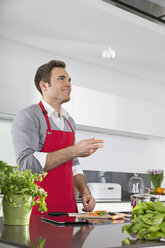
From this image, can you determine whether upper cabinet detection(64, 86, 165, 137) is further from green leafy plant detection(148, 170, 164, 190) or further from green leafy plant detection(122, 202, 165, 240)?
green leafy plant detection(122, 202, 165, 240)

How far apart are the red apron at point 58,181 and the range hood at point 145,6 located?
74 centimetres

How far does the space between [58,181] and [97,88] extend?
9.43 feet

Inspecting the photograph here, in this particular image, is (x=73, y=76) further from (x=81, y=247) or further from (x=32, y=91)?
(x=81, y=247)

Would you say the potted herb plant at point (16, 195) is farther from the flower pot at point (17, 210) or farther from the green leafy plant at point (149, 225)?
the green leafy plant at point (149, 225)

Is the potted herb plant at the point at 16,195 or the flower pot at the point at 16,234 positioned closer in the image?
the flower pot at the point at 16,234

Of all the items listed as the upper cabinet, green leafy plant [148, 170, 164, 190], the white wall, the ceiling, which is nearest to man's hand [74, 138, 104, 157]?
the ceiling

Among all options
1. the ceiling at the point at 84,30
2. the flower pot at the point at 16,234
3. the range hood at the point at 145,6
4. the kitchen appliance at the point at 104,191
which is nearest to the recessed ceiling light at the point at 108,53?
the ceiling at the point at 84,30

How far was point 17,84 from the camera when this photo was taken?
3.73m

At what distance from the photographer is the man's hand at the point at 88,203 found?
1993 mm

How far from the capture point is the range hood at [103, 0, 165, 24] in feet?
5.60

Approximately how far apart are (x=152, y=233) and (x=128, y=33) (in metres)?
2.80

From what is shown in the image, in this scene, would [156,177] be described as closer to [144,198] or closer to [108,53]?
[108,53]

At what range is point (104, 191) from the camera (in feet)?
14.1

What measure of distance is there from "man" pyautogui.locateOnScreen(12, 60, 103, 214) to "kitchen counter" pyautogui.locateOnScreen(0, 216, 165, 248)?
472 millimetres
